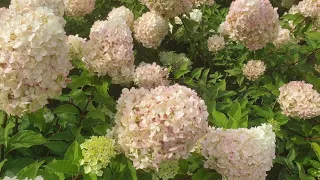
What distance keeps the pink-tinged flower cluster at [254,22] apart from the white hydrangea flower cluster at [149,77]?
633mm

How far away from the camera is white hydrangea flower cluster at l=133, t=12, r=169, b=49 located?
3184 millimetres

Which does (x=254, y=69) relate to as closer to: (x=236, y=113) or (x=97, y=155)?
(x=236, y=113)

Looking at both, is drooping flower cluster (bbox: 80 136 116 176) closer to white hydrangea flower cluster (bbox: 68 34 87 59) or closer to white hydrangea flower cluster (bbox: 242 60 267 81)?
white hydrangea flower cluster (bbox: 68 34 87 59)

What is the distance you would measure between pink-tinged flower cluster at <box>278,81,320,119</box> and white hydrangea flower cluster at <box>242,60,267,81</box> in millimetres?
309

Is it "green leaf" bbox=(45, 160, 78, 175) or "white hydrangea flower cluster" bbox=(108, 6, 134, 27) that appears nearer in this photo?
"green leaf" bbox=(45, 160, 78, 175)

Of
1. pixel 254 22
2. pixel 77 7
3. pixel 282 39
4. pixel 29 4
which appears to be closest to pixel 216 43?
pixel 282 39

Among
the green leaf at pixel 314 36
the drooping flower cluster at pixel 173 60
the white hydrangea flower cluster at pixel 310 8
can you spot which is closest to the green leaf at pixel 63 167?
the drooping flower cluster at pixel 173 60

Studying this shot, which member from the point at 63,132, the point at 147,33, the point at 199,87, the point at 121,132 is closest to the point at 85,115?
the point at 63,132

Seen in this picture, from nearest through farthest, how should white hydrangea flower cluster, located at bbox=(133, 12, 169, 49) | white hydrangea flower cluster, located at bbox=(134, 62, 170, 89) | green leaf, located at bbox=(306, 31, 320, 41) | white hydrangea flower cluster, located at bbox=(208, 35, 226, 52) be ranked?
white hydrangea flower cluster, located at bbox=(134, 62, 170, 89) < green leaf, located at bbox=(306, 31, 320, 41) < white hydrangea flower cluster, located at bbox=(133, 12, 169, 49) < white hydrangea flower cluster, located at bbox=(208, 35, 226, 52)

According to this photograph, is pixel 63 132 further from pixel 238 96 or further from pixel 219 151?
pixel 238 96

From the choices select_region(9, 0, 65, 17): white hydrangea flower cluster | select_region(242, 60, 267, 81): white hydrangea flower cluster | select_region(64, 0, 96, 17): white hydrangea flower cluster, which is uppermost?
select_region(9, 0, 65, 17): white hydrangea flower cluster

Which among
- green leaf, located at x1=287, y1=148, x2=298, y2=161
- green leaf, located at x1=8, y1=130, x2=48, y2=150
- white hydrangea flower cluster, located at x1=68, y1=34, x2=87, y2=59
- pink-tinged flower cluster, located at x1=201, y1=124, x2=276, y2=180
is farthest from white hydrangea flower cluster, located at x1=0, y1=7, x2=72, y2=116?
green leaf, located at x1=287, y1=148, x2=298, y2=161

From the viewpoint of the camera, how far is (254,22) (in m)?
2.72

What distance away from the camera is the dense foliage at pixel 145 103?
60.7 inches
